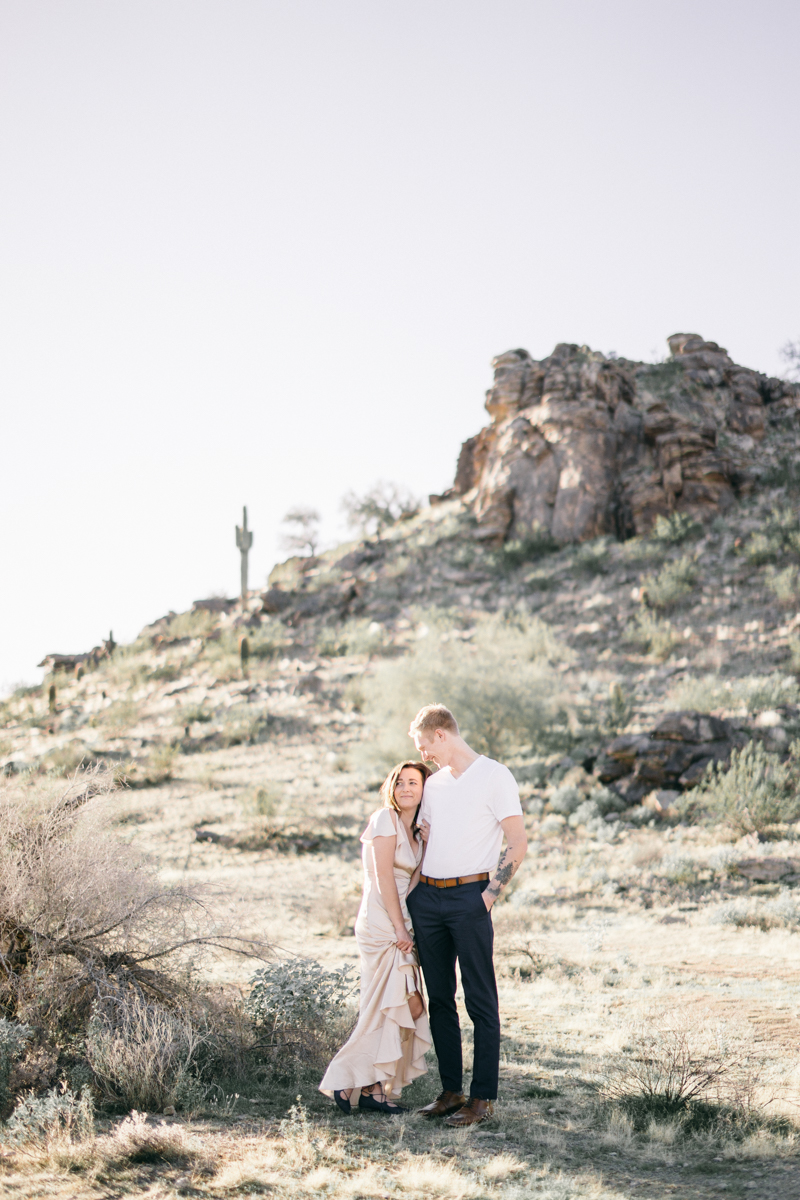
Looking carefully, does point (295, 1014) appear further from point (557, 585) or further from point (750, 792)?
point (557, 585)

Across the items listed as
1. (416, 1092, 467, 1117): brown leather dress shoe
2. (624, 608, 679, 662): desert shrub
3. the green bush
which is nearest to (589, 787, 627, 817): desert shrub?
(624, 608, 679, 662): desert shrub

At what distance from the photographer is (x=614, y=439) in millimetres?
29750

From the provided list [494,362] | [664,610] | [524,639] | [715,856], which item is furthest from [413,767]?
[494,362]

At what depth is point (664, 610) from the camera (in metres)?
24.5

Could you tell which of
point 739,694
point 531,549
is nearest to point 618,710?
point 739,694

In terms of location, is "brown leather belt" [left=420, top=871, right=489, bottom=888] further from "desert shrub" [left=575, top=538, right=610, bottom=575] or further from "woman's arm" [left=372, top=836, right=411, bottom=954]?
"desert shrub" [left=575, top=538, right=610, bottom=575]

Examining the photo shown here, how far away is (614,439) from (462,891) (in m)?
27.3

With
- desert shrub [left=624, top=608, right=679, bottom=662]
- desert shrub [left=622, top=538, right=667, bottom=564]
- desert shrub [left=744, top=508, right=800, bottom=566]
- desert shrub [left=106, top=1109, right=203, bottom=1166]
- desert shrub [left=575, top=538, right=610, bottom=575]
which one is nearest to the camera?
desert shrub [left=106, top=1109, right=203, bottom=1166]

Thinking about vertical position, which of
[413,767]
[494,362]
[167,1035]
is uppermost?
[494,362]

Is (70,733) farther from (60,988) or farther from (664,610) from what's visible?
(60,988)

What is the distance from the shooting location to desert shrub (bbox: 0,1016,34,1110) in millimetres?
4355

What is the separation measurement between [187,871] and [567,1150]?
339 inches

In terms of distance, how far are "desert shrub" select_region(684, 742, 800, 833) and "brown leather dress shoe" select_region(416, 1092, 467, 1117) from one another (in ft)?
28.1

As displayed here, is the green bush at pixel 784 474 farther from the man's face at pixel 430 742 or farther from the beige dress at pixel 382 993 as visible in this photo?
the beige dress at pixel 382 993
